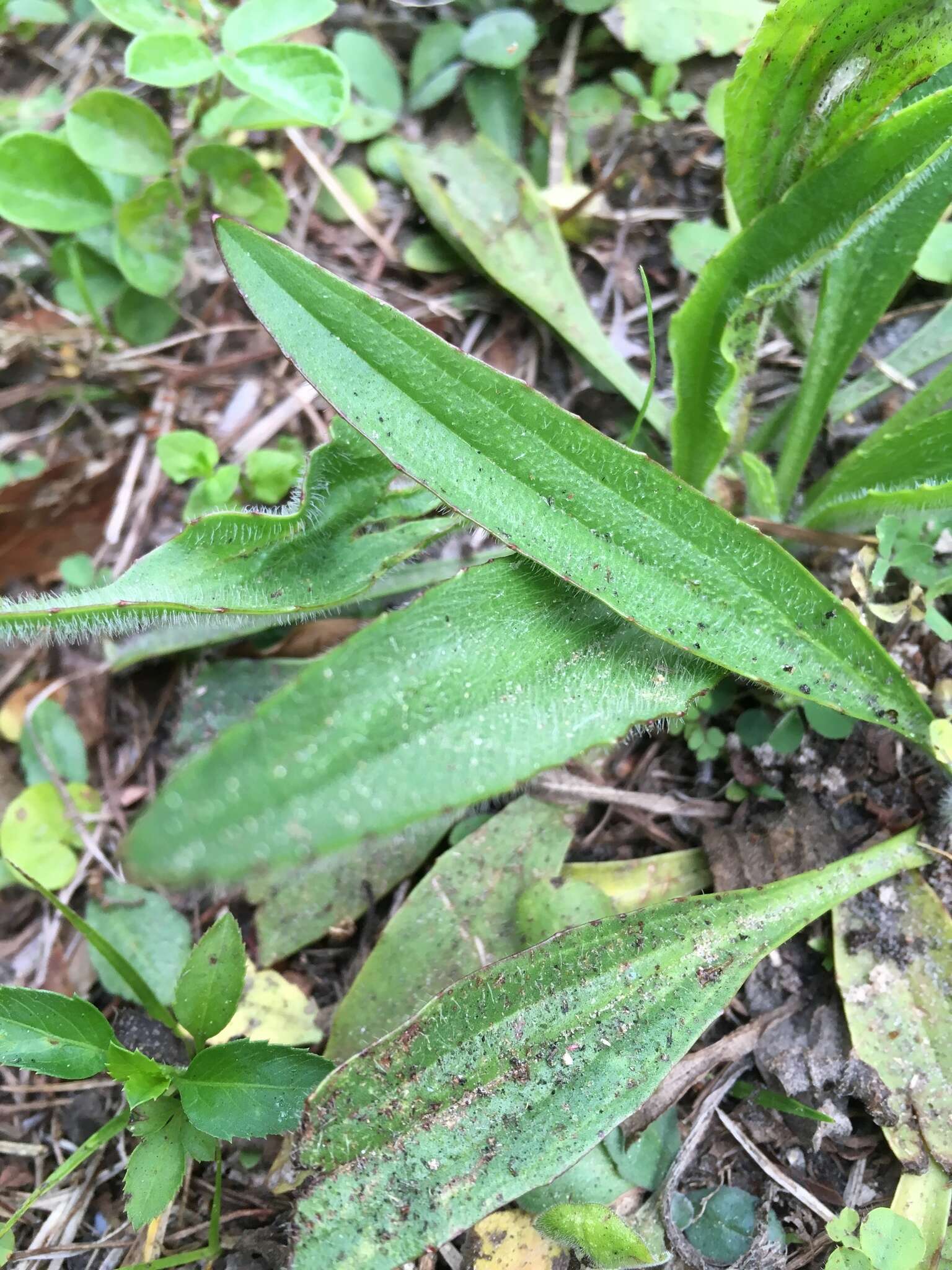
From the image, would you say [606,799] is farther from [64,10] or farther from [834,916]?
[64,10]

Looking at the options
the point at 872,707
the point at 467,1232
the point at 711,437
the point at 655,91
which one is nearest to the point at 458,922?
the point at 467,1232

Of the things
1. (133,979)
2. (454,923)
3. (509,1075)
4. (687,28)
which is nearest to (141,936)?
(133,979)

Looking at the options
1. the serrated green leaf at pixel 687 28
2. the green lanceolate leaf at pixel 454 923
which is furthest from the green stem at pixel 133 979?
the serrated green leaf at pixel 687 28

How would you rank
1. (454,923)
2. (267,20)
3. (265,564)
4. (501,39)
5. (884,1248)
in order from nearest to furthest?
(884,1248) → (265,564) → (454,923) → (267,20) → (501,39)

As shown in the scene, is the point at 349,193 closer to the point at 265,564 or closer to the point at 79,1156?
A: the point at 265,564

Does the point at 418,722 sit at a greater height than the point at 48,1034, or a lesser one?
greater

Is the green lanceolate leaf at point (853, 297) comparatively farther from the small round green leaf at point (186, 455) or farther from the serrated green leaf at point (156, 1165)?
the serrated green leaf at point (156, 1165)

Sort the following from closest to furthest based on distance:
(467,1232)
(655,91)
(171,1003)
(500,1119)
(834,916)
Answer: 1. (500,1119)
2. (467,1232)
3. (834,916)
4. (171,1003)
5. (655,91)
